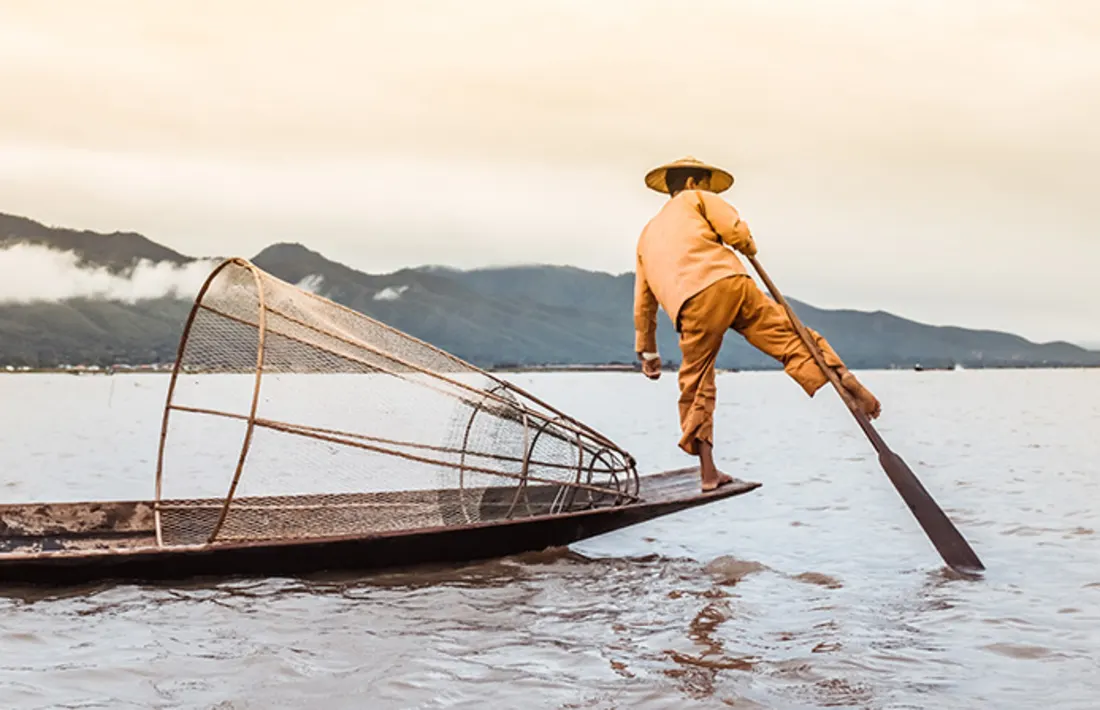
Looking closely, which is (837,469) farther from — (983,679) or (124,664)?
(124,664)

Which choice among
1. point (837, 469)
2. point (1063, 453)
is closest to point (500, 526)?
point (837, 469)

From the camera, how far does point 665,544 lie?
28.2 ft

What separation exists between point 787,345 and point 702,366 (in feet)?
1.97

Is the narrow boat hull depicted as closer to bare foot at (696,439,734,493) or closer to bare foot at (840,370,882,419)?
bare foot at (696,439,734,493)

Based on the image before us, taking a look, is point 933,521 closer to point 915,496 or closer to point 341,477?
point 915,496

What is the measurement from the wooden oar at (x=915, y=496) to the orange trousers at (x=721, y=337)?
0.09 metres

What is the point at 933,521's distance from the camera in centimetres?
703

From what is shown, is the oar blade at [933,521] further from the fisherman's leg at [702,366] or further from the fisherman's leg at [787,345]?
the fisherman's leg at [702,366]

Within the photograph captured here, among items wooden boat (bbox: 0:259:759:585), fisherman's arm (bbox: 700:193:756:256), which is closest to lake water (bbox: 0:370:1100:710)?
wooden boat (bbox: 0:259:759:585)

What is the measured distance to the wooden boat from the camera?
654 centimetres

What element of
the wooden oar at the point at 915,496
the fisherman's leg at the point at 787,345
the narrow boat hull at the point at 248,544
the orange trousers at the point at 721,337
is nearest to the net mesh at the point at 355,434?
the narrow boat hull at the point at 248,544

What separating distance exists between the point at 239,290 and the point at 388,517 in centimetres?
177

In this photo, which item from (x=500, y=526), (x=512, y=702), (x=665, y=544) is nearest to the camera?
(x=512, y=702)

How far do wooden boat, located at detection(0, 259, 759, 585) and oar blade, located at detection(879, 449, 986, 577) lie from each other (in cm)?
110
